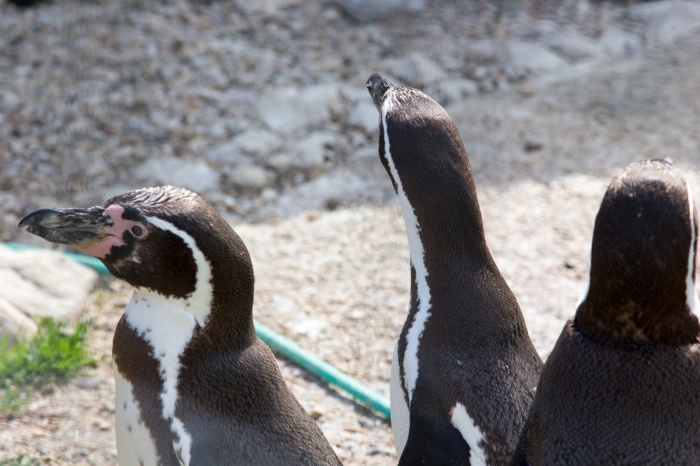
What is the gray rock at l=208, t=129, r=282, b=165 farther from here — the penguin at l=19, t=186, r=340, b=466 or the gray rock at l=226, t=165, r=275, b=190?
the penguin at l=19, t=186, r=340, b=466

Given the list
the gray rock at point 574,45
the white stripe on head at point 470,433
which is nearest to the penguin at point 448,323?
the white stripe on head at point 470,433

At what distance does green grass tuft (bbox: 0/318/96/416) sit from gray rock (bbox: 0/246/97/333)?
8cm

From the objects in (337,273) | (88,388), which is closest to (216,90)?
(337,273)

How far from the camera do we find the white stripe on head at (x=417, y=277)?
6.72 ft

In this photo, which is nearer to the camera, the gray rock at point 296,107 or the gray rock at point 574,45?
the gray rock at point 296,107

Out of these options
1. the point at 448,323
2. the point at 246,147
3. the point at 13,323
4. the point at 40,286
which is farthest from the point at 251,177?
the point at 448,323

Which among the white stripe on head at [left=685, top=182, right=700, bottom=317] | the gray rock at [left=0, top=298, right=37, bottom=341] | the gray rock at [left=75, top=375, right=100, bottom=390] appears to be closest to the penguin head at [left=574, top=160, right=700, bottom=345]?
the white stripe on head at [left=685, top=182, right=700, bottom=317]

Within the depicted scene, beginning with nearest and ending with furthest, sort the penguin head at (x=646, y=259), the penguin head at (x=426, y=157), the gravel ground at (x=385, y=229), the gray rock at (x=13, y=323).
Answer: the penguin head at (x=646, y=259)
the penguin head at (x=426, y=157)
the gravel ground at (x=385, y=229)
the gray rock at (x=13, y=323)

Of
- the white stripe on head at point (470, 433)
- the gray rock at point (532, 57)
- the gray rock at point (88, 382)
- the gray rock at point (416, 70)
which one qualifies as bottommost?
the gray rock at point (88, 382)

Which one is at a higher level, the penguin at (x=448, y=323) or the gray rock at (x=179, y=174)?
the penguin at (x=448, y=323)

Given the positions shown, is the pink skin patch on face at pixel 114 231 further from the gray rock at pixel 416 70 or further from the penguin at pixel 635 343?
the gray rock at pixel 416 70

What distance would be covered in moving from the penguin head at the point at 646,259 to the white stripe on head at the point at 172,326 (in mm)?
755

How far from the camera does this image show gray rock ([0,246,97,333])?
2.99m

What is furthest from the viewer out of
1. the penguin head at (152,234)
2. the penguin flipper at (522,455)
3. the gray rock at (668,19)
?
the gray rock at (668,19)
